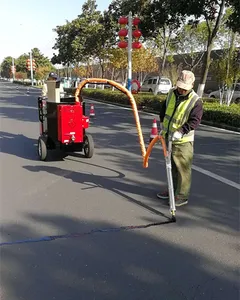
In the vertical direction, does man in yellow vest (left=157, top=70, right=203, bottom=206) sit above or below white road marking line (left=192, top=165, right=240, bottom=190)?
above

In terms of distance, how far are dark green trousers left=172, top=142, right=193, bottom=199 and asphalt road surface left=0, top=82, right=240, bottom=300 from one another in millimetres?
249

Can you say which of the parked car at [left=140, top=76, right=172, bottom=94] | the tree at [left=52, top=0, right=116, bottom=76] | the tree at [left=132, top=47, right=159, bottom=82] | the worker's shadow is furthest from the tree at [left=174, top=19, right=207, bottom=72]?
the worker's shadow

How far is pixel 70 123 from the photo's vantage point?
20.5 ft

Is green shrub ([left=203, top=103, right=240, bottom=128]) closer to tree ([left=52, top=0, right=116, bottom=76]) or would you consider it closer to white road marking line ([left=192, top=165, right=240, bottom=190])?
white road marking line ([left=192, top=165, right=240, bottom=190])

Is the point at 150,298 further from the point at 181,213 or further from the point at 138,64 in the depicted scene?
the point at 138,64

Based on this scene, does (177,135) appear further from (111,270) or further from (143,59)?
(143,59)

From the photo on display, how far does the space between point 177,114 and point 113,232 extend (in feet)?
5.29

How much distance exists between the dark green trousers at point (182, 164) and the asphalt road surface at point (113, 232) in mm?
249

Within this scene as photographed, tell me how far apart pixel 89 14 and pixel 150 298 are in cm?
3306

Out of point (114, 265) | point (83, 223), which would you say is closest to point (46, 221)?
point (83, 223)

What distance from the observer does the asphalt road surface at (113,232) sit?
2705 millimetres

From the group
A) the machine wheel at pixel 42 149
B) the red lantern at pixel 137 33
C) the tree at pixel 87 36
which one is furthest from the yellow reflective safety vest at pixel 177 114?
the tree at pixel 87 36

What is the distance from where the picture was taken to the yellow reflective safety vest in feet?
13.1

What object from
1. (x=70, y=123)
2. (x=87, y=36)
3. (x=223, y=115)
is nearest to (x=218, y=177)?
(x=70, y=123)
